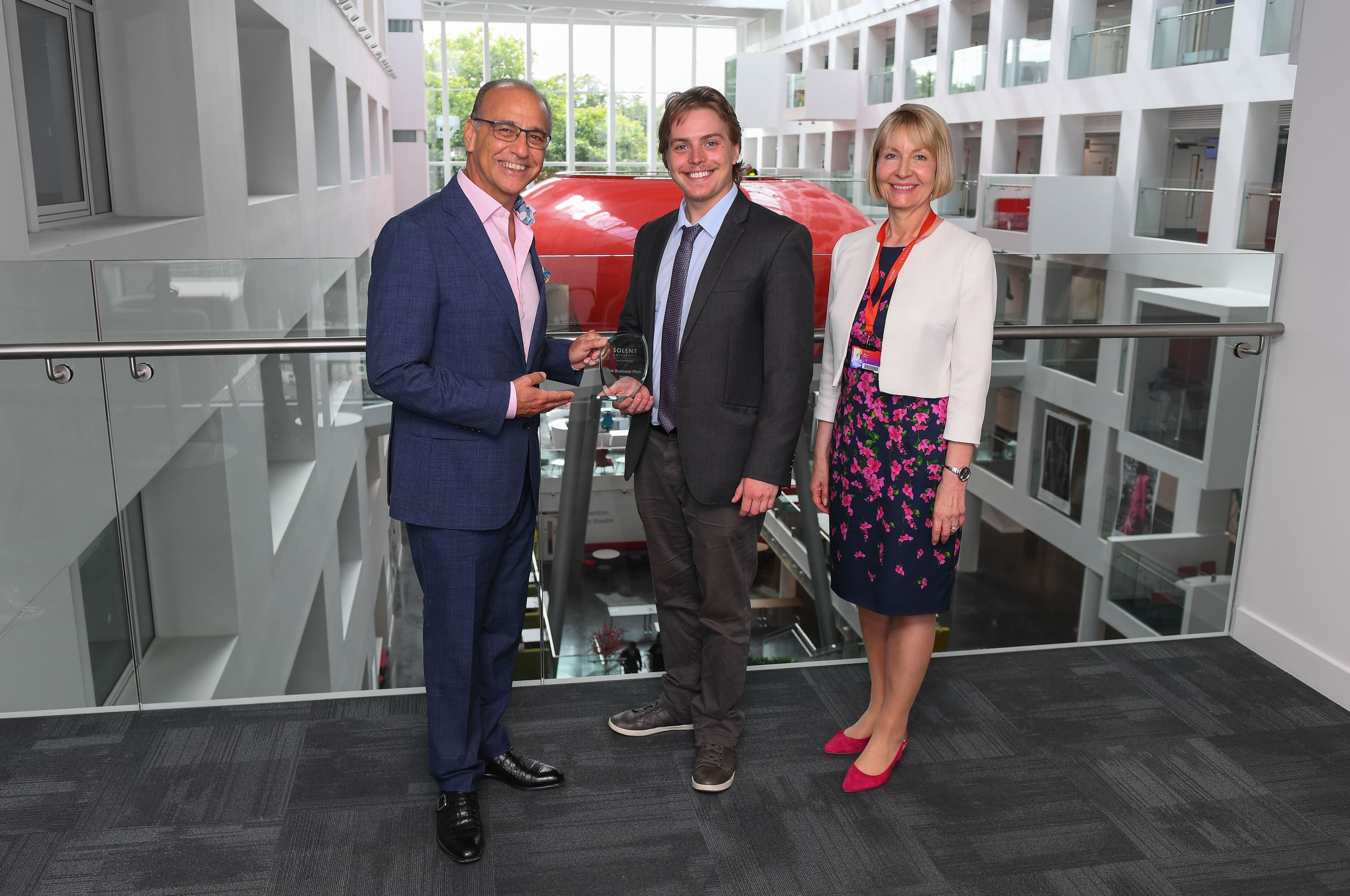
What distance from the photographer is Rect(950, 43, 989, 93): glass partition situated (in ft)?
63.6

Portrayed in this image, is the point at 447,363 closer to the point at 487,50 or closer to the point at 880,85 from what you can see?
the point at 880,85

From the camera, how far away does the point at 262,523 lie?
4840 mm

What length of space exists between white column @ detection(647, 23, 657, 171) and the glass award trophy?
28360 millimetres

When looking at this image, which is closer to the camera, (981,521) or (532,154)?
(532,154)

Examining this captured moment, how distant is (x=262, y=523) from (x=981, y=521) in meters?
3.32

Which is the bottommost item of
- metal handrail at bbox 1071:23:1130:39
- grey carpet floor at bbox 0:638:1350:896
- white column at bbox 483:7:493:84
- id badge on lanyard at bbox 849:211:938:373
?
grey carpet floor at bbox 0:638:1350:896

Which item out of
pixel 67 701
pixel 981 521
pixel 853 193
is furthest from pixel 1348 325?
pixel 853 193

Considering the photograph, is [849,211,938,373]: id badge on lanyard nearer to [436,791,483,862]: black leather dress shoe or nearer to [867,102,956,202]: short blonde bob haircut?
[867,102,956,202]: short blonde bob haircut

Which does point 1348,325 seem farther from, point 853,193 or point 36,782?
point 853,193

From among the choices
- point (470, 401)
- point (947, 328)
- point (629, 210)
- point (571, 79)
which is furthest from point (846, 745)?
point (571, 79)

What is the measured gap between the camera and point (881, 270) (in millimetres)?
2375

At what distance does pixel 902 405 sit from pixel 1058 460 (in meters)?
1.44

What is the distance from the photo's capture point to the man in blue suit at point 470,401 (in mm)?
2025

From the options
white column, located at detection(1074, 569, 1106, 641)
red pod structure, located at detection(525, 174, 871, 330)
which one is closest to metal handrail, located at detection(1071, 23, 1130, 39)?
red pod structure, located at detection(525, 174, 871, 330)
